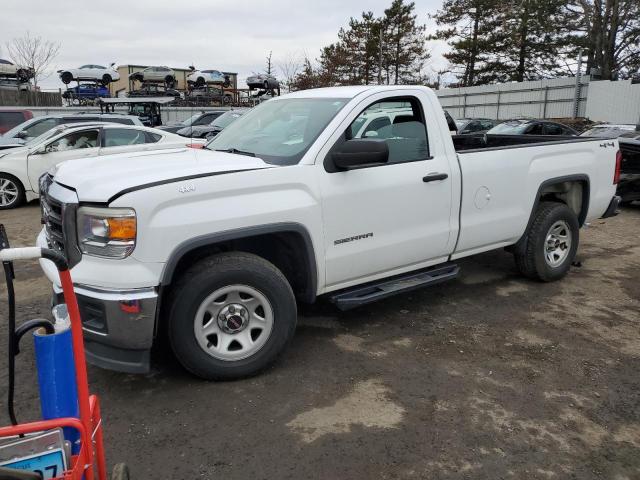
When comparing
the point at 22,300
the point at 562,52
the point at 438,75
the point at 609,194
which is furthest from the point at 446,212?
the point at 438,75

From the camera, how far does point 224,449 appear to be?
296 cm

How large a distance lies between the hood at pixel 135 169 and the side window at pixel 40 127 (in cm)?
1038

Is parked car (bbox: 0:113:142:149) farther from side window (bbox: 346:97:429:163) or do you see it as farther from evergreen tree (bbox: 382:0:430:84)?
evergreen tree (bbox: 382:0:430:84)

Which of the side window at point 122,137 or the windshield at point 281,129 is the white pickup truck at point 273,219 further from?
the side window at point 122,137

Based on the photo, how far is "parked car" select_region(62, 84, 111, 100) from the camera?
33.7 metres

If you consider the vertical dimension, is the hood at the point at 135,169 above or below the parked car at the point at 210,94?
below

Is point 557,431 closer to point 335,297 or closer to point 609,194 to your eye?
point 335,297

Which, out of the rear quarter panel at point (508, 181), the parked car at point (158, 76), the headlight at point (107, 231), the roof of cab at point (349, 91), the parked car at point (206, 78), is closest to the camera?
the headlight at point (107, 231)

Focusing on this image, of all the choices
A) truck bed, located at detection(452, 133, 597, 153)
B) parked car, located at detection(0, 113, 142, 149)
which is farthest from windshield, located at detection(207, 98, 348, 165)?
parked car, located at detection(0, 113, 142, 149)

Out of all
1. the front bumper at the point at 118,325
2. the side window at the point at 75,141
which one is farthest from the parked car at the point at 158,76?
the front bumper at the point at 118,325

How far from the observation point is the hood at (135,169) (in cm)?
322

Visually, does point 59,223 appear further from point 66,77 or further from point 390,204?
point 66,77

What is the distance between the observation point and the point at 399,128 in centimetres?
452

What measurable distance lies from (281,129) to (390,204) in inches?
42.2
